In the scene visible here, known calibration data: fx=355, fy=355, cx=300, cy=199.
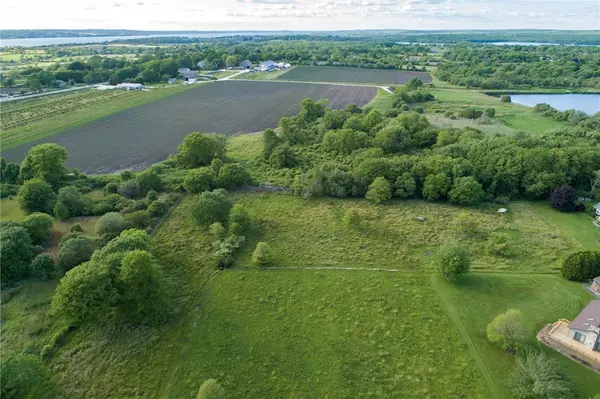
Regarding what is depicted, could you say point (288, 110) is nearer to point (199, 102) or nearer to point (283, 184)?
point (199, 102)

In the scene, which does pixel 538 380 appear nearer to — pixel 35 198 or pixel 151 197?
pixel 151 197

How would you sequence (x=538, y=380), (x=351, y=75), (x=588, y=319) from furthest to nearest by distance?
(x=351, y=75), (x=588, y=319), (x=538, y=380)

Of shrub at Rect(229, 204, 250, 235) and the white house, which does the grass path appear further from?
shrub at Rect(229, 204, 250, 235)

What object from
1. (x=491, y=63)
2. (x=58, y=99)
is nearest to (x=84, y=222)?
(x=58, y=99)

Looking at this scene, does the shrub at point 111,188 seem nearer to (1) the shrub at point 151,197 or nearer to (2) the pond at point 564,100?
(1) the shrub at point 151,197

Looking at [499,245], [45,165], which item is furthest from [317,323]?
[45,165]

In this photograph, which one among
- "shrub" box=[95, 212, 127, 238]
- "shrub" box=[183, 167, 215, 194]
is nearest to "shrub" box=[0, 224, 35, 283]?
"shrub" box=[95, 212, 127, 238]
